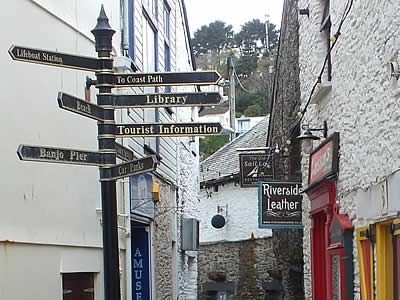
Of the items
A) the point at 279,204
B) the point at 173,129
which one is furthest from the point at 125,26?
the point at 173,129

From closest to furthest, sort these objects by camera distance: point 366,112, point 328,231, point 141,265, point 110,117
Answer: point 110,117, point 366,112, point 328,231, point 141,265

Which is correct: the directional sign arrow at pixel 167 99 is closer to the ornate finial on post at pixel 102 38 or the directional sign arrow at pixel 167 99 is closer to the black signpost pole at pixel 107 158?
the black signpost pole at pixel 107 158

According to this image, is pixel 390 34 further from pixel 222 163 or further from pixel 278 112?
pixel 222 163

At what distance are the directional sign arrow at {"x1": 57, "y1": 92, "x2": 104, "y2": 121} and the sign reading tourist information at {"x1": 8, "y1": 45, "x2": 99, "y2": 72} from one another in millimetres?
308

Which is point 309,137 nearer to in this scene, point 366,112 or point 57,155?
point 366,112

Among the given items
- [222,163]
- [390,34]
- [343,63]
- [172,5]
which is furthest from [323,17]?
[222,163]

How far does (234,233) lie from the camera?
81.7 ft

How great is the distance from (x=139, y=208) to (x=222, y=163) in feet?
49.7

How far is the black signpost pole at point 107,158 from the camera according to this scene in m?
5.78

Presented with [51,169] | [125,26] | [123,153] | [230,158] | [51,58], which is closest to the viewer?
[51,58]

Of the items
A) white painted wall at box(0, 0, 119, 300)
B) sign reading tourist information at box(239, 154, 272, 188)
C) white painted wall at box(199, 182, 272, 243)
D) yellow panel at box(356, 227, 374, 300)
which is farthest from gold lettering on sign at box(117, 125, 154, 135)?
white painted wall at box(199, 182, 272, 243)

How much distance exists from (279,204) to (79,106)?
6.63 metres

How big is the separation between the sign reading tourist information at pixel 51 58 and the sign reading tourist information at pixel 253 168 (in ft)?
28.6

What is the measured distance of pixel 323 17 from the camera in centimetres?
1066
